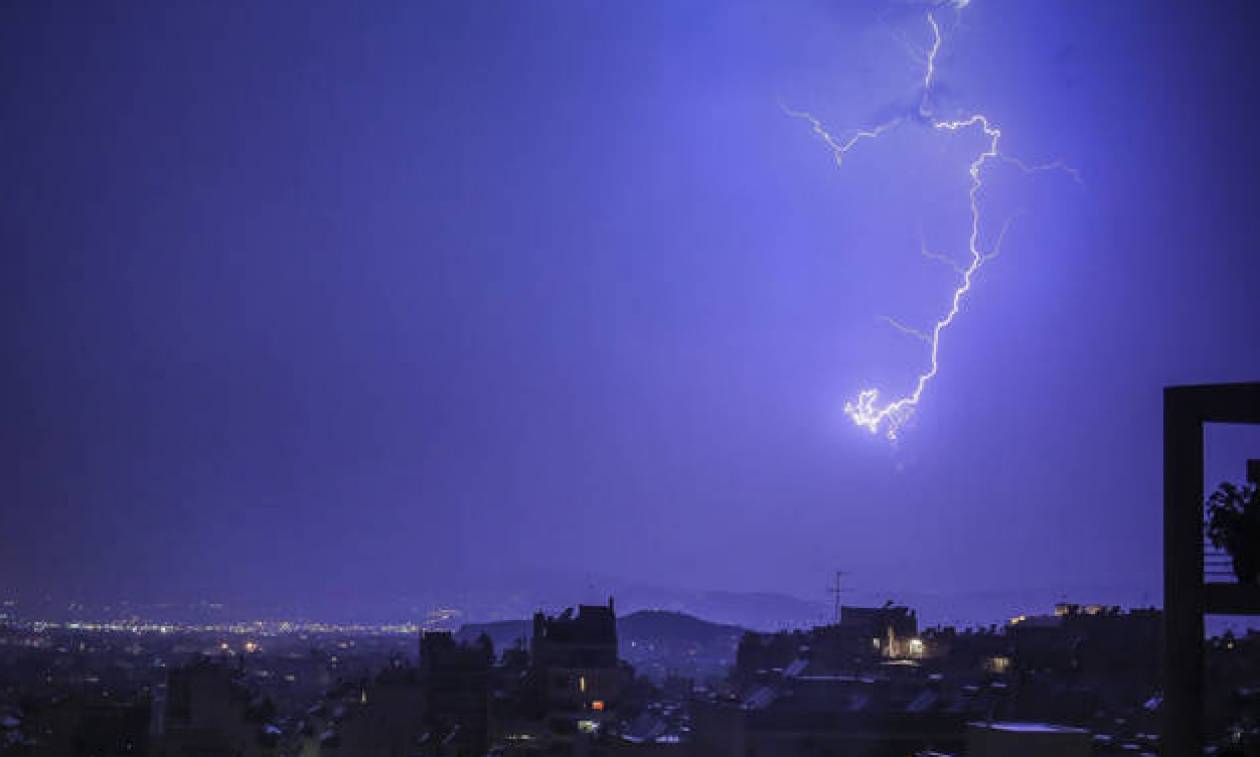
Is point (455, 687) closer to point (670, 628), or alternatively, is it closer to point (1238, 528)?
point (1238, 528)

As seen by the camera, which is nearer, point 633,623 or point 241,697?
point 241,697

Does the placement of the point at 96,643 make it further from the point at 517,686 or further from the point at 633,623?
the point at 633,623

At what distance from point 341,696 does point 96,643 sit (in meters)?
52.1

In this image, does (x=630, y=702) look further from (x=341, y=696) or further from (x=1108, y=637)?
(x=1108, y=637)

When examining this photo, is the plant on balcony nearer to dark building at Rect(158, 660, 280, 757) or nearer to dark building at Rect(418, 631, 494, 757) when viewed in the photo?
dark building at Rect(158, 660, 280, 757)

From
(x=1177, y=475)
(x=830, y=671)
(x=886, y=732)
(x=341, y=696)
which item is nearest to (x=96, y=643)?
(x=341, y=696)

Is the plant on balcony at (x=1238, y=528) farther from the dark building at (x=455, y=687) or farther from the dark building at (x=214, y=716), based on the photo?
the dark building at (x=455, y=687)

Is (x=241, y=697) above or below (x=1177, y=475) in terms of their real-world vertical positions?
below

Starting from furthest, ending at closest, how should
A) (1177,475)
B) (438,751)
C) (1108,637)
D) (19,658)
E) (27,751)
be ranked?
1. (19,658)
2. (1108,637)
3. (438,751)
4. (27,751)
5. (1177,475)

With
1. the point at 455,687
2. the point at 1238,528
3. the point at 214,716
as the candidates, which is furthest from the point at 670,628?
the point at 1238,528

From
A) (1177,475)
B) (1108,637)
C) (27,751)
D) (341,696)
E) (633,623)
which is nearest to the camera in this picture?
(1177,475)

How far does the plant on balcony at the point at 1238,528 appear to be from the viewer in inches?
287

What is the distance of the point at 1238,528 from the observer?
735 cm

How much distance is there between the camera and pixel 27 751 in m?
20.4
